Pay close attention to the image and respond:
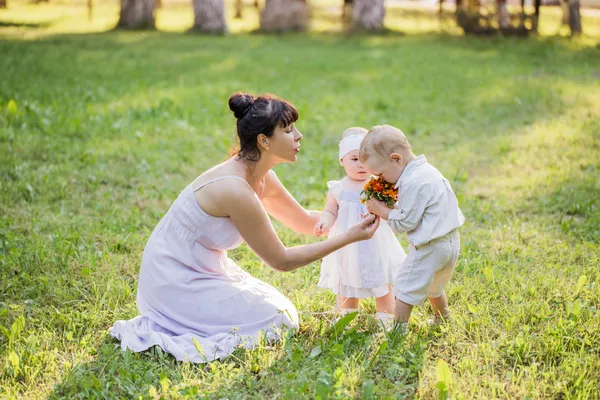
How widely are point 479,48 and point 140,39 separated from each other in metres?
8.67

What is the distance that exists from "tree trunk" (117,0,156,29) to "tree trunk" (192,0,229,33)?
176cm

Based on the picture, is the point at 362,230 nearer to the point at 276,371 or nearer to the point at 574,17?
the point at 276,371

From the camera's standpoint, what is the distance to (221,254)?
13.4 feet

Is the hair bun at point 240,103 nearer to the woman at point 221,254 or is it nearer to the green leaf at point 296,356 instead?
the woman at point 221,254

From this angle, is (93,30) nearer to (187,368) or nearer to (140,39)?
(140,39)

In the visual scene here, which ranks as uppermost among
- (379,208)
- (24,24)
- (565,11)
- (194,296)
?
(565,11)

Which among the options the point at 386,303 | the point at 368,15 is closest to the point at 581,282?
the point at 386,303

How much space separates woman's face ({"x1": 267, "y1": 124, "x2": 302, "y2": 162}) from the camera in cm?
383

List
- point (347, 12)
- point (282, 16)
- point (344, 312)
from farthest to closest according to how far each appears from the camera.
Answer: point (347, 12)
point (282, 16)
point (344, 312)

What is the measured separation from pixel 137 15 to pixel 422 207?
734 inches

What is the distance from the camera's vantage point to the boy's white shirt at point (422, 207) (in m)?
3.65

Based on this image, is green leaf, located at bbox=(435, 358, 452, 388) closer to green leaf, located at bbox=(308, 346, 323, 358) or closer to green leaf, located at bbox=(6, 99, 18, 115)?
green leaf, located at bbox=(308, 346, 323, 358)

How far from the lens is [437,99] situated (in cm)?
1072

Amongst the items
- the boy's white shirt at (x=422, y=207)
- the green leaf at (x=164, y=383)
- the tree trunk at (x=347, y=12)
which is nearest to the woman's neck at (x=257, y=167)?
the boy's white shirt at (x=422, y=207)
